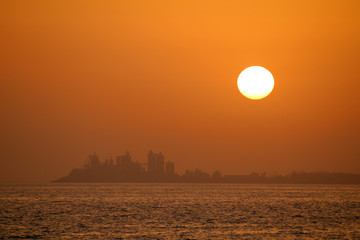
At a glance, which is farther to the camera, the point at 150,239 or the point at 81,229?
the point at 81,229

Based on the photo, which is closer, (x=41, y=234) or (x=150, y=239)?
(x=150, y=239)

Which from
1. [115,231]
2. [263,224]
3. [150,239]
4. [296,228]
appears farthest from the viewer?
[263,224]

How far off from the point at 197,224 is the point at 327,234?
2292 cm

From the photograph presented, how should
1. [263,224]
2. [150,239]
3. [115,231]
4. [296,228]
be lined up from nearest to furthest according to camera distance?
[150,239]
[115,231]
[296,228]
[263,224]

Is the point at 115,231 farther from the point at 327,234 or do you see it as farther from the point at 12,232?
the point at 327,234

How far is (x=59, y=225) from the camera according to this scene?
83812mm

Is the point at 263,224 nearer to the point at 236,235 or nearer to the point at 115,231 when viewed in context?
the point at 236,235

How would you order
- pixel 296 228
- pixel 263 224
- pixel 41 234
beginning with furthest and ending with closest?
pixel 263 224
pixel 296 228
pixel 41 234

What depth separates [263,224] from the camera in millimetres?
88125

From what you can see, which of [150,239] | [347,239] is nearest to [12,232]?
[150,239]

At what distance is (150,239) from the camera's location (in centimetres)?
6619

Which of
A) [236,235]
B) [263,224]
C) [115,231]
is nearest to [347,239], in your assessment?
[236,235]

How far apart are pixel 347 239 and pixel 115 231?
33.6m

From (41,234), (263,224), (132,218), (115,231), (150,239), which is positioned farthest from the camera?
(132,218)
